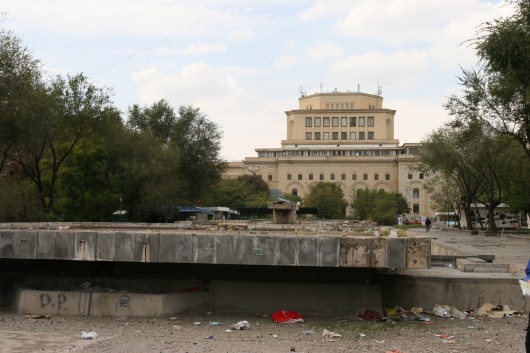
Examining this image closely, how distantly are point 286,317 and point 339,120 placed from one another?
531 feet

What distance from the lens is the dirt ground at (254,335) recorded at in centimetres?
1079

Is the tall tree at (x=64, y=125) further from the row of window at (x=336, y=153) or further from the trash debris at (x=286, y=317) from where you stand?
the row of window at (x=336, y=153)

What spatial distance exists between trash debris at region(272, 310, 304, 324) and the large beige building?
436 feet

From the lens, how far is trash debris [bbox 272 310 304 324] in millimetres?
13328

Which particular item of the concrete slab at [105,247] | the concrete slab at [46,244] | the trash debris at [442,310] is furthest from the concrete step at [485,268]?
the concrete slab at [46,244]

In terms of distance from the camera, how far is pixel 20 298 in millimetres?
14336

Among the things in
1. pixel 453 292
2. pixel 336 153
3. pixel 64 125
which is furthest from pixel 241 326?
pixel 336 153

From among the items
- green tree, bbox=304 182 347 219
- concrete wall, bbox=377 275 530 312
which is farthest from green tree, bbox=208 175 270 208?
concrete wall, bbox=377 275 530 312

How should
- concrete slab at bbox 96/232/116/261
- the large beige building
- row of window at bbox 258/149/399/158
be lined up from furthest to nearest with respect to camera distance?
row of window at bbox 258/149/399/158 < the large beige building < concrete slab at bbox 96/232/116/261

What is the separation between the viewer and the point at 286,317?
532 inches

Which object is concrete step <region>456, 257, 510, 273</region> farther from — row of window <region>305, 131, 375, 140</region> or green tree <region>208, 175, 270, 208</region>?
row of window <region>305, 131, 375, 140</region>

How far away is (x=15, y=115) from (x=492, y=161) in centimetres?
3686

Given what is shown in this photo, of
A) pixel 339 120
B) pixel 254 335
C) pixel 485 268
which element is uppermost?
pixel 339 120

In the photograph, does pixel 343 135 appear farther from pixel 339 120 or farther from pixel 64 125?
pixel 64 125
